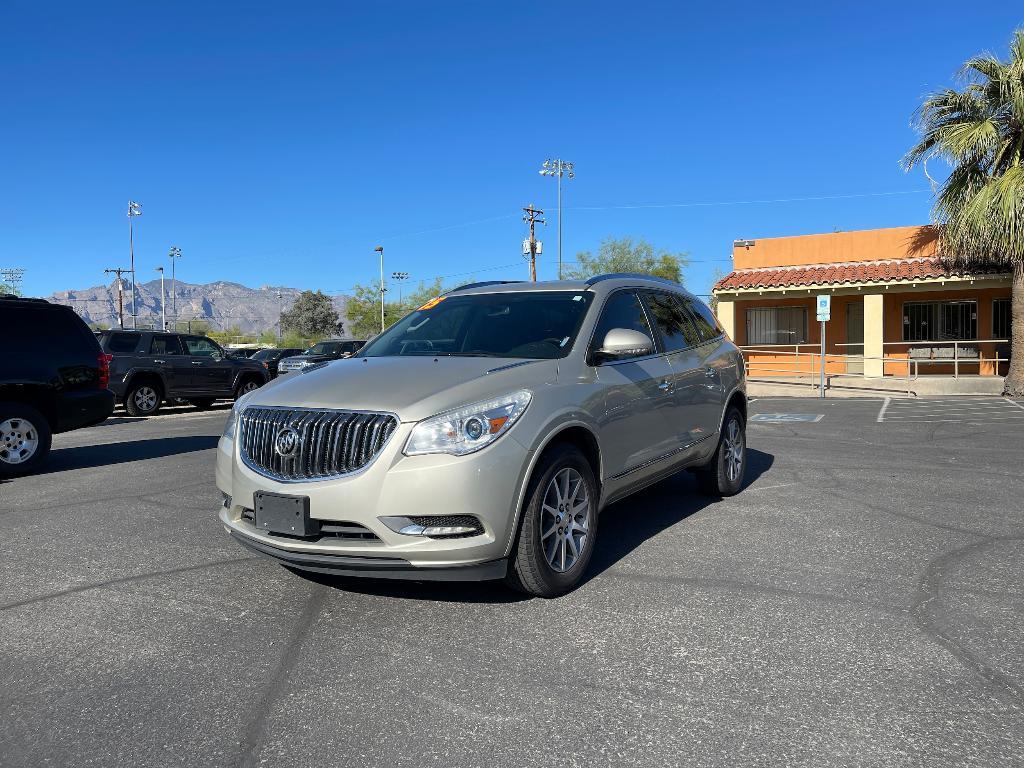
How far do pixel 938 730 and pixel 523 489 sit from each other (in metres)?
1.96

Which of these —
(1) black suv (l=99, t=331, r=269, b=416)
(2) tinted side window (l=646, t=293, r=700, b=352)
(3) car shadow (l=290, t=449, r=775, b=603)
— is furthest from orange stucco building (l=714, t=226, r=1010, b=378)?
(2) tinted side window (l=646, t=293, r=700, b=352)

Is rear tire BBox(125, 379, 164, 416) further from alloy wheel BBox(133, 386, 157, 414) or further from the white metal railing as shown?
the white metal railing

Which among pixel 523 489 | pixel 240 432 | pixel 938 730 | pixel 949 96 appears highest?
pixel 949 96

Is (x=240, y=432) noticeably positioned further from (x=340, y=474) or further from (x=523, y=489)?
(x=523, y=489)

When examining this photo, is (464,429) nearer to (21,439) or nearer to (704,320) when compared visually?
(704,320)

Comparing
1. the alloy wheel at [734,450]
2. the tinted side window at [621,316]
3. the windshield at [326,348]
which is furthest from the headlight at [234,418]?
the windshield at [326,348]

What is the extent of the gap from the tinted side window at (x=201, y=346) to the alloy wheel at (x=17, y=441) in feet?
29.6

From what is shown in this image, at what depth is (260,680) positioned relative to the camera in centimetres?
340

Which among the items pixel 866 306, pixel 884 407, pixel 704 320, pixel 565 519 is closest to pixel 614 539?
pixel 565 519

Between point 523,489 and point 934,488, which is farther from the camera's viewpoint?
point 934,488

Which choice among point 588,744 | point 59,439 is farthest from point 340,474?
point 59,439

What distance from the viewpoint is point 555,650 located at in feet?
12.0

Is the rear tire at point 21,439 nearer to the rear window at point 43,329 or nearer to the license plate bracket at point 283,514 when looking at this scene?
the rear window at point 43,329

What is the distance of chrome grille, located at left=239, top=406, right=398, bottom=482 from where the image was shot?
3.90m
